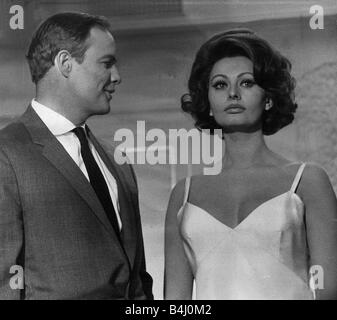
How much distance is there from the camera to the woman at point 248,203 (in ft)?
9.34

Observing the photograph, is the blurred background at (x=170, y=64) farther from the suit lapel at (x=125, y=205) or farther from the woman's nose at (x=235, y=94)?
the woman's nose at (x=235, y=94)

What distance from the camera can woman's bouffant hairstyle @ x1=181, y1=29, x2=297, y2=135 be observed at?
116 inches

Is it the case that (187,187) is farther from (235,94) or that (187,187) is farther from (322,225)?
A: (322,225)

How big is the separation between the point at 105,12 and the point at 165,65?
0.35 metres

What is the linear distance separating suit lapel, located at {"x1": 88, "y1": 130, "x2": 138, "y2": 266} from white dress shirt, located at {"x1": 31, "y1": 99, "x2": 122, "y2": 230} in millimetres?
20

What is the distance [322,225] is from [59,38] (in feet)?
4.44

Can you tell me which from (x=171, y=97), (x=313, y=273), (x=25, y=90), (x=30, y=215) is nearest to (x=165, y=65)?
(x=171, y=97)

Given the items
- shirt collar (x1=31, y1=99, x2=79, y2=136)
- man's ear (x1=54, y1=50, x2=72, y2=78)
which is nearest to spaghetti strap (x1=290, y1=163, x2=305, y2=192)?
shirt collar (x1=31, y1=99, x2=79, y2=136)

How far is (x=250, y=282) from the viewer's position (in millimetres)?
2891

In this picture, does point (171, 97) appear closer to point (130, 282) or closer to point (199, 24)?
point (199, 24)

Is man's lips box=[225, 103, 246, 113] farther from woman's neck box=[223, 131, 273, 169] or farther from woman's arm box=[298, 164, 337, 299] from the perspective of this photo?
woman's arm box=[298, 164, 337, 299]

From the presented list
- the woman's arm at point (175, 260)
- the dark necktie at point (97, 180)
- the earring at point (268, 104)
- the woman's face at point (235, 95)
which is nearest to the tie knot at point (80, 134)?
the dark necktie at point (97, 180)

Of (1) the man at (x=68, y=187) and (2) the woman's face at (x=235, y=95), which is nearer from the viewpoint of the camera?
(1) the man at (x=68, y=187)

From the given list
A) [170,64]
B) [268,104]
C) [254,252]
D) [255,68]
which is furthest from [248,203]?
[170,64]
